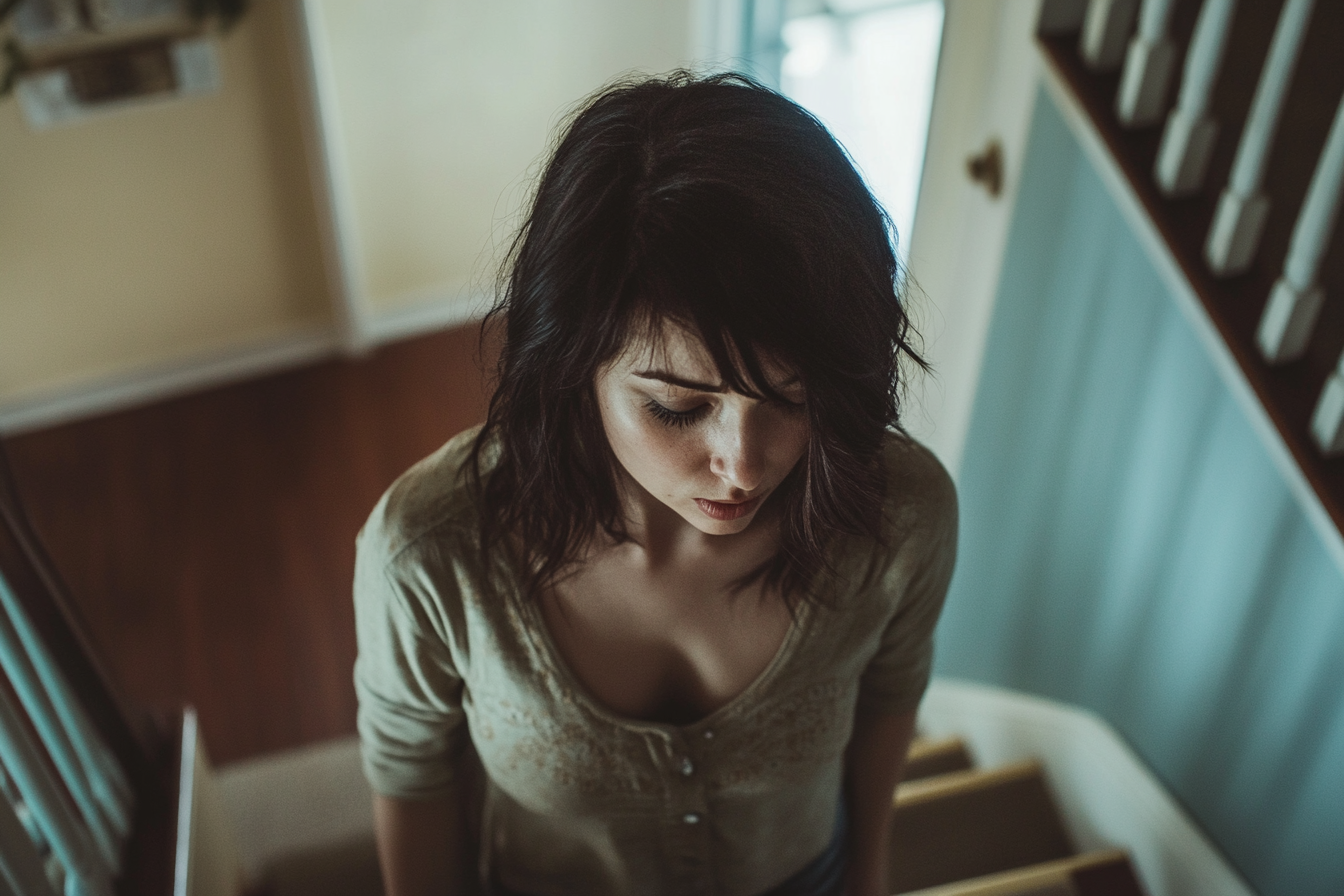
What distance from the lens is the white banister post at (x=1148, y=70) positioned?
145 centimetres

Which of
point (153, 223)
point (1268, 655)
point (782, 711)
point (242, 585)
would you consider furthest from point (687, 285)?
point (153, 223)

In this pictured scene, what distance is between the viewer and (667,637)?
1090mm

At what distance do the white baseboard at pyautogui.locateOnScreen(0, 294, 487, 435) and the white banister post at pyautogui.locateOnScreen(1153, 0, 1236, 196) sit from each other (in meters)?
2.18

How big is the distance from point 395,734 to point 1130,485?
117 centimetres

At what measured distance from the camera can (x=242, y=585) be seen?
2.84 m

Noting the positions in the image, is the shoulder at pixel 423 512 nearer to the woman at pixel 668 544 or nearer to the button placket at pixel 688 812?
the woman at pixel 668 544

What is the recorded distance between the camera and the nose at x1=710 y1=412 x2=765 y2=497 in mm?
866

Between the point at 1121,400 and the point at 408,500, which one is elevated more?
the point at 408,500

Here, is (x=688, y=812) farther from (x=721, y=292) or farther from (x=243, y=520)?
(x=243, y=520)

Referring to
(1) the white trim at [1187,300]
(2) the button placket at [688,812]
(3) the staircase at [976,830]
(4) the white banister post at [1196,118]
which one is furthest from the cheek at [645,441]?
(3) the staircase at [976,830]

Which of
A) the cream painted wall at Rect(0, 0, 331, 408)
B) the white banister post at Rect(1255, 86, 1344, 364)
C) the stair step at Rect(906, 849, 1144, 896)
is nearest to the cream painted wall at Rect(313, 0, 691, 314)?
the cream painted wall at Rect(0, 0, 331, 408)

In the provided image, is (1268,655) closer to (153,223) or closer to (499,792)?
(499,792)

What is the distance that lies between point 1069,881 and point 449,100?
2.51 meters

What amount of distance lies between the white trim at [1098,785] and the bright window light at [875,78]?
3.47ft
